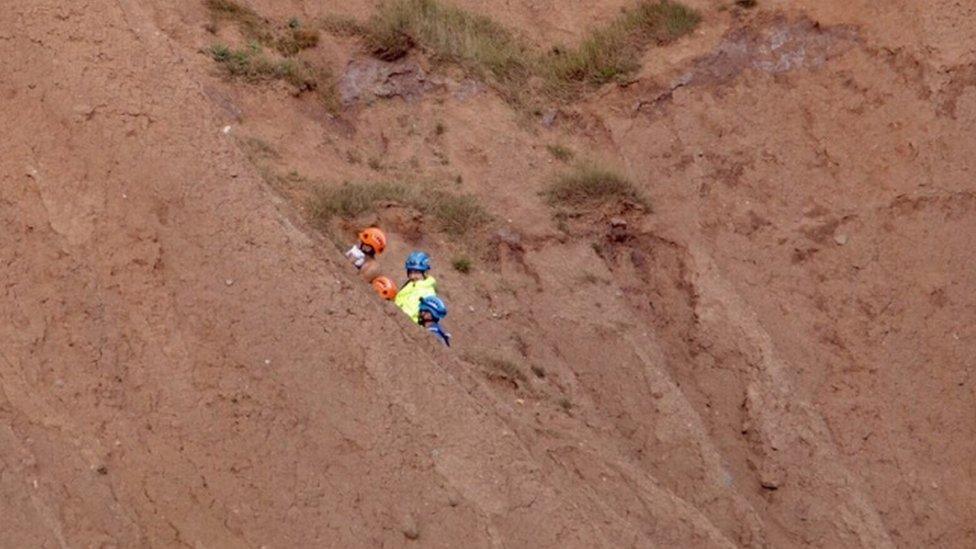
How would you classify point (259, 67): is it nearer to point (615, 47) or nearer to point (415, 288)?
point (415, 288)

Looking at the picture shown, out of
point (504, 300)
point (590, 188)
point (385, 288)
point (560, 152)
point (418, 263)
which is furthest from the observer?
point (560, 152)

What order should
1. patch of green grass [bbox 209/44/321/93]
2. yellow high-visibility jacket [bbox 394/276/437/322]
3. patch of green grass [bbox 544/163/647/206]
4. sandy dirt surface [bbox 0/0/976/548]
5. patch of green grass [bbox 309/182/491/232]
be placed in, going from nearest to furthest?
sandy dirt surface [bbox 0/0/976/548] → yellow high-visibility jacket [bbox 394/276/437/322] → patch of green grass [bbox 309/182/491/232] → patch of green grass [bbox 209/44/321/93] → patch of green grass [bbox 544/163/647/206]

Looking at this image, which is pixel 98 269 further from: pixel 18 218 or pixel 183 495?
pixel 183 495

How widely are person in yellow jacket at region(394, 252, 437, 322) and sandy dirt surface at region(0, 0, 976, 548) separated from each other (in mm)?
666

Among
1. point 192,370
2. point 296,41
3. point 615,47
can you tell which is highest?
point 192,370

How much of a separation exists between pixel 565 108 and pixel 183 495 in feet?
29.7

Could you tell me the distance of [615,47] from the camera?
15961mm

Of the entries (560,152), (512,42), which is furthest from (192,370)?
(512,42)

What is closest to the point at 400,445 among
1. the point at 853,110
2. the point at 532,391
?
the point at 532,391

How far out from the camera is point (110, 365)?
23.6 feet

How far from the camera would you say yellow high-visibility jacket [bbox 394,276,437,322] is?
9.85 metres

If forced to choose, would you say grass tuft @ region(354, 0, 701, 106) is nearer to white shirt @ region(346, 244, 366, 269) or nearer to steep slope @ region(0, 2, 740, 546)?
white shirt @ region(346, 244, 366, 269)

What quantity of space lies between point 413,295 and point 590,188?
13.8 ft

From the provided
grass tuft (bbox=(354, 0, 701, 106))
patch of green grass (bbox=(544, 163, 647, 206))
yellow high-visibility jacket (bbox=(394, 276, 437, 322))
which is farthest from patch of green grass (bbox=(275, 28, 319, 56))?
yellow high-visibility jacket (bbox=(394, 276, 437, 322))
